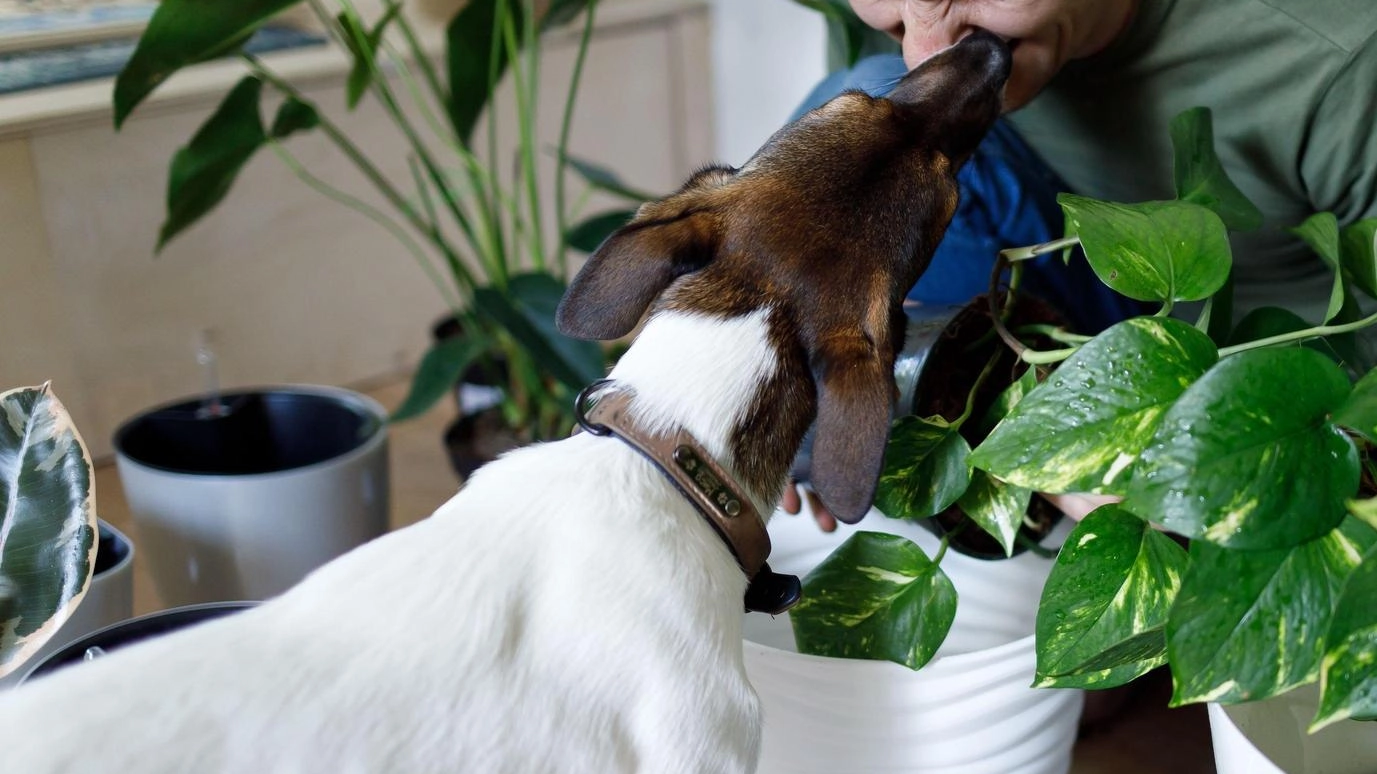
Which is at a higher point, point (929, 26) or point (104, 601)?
point (929, 26)

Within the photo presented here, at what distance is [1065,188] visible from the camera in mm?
1354

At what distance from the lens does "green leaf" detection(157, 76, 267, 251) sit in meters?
1.24

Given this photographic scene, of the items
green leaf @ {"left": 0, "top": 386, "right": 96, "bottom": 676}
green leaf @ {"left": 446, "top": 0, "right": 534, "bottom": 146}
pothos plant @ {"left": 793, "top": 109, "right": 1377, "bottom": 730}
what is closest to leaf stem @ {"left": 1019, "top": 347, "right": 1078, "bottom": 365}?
pothos plant @ {"left": 793, "top": 109, "right": 1377, "bottom": 730}

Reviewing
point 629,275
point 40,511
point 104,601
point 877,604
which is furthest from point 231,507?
point 877,604

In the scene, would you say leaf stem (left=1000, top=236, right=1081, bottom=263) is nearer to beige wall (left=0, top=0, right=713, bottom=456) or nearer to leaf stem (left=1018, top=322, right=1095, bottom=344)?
leaf stem (left=1018, top=322, right=1095, bottom=344)

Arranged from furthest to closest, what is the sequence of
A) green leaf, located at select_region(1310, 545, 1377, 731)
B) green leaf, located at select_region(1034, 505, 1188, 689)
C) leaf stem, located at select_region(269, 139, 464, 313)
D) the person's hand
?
1. leaf stem, located at select_region(269, 139, 464, 313)
2. the person's hand
3. green leaf, located at select_region(1034, 505, 1188, 689)
4. green leaf, located at select_region(1310, 545, 1377, 731)

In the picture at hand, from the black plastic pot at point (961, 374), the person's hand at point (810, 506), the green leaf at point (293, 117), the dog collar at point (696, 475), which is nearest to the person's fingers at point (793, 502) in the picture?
the person's hand at point (810, 506)

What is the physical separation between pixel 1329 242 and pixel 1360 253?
4 cm

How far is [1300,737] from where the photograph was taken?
34.6 inches

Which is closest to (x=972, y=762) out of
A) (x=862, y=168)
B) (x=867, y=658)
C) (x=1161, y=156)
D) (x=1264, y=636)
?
(x=867, y=658)

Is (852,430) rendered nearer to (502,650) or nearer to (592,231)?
(502,650)

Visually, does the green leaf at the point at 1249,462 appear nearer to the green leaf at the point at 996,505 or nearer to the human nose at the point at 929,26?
the green leaf at the point at 996,505

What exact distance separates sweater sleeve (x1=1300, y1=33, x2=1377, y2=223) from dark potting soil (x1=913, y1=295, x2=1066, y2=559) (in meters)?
0.33

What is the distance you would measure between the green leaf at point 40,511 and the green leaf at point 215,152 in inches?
17.1
